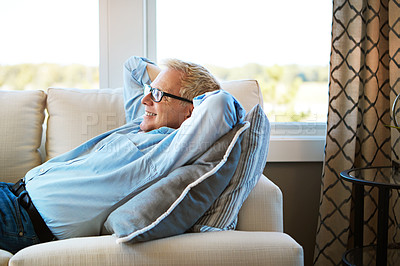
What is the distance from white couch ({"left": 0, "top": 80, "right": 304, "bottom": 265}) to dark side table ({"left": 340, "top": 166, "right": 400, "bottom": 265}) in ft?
1.32

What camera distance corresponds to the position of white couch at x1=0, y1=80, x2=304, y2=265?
110 cm

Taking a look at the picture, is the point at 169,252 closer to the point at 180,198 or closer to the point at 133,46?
the point at 180,198

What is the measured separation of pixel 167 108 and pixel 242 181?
1.49ft

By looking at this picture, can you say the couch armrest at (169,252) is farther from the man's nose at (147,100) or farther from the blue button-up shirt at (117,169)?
the man's nose at (147,100)

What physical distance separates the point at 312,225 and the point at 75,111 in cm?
139

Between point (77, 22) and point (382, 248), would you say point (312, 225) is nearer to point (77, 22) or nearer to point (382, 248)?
point (382, 248)

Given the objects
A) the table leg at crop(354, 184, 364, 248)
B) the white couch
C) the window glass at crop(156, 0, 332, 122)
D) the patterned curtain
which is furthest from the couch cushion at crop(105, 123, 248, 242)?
the window glass at crop(156, 0, 332, 122)

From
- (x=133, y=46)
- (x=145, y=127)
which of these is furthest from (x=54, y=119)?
(x=133, y=46)

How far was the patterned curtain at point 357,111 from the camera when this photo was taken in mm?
2131

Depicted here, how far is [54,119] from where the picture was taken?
6.32 ft

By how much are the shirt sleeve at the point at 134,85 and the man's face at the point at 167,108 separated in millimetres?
204

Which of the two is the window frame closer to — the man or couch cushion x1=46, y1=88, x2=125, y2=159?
couch cushion x1=46, y1=88, x2=125, y2=159

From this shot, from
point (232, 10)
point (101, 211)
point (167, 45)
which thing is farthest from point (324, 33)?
point (101, 211)

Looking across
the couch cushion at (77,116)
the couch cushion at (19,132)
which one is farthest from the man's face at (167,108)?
the couch cushion at (19,132)
